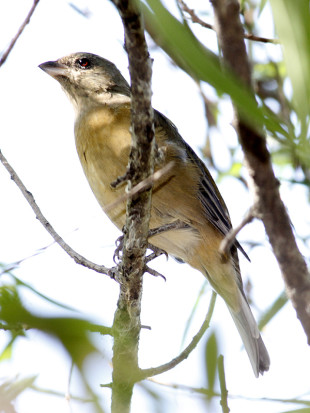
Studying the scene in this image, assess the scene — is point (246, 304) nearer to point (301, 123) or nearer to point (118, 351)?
point (118, 351)

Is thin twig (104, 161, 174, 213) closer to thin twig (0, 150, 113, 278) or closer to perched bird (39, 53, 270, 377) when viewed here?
thin twig (0, 150, 113, 278)

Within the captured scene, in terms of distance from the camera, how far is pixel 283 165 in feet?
14.3

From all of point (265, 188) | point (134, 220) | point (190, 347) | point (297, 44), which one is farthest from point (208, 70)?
point (190, 347)

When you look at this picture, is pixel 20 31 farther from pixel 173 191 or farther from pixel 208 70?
pixel 173 191

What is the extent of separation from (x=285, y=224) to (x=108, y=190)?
303cm

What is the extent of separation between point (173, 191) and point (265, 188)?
10.2ft

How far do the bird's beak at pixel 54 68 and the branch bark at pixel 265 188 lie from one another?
14.1 feet

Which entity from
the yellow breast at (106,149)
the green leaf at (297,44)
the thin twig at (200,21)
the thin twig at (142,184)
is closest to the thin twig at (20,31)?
the thin twig at (142,184)

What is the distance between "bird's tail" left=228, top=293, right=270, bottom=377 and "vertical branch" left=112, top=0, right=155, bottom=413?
5.18 ft

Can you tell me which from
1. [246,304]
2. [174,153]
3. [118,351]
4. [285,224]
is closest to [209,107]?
[174,153]

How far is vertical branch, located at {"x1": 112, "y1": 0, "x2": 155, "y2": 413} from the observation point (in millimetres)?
1854

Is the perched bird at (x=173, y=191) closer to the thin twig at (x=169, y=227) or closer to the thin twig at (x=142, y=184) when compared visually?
the thin twig at (x=169, y=227)

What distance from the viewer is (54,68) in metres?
5.41

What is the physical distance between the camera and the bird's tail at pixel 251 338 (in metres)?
4.63
